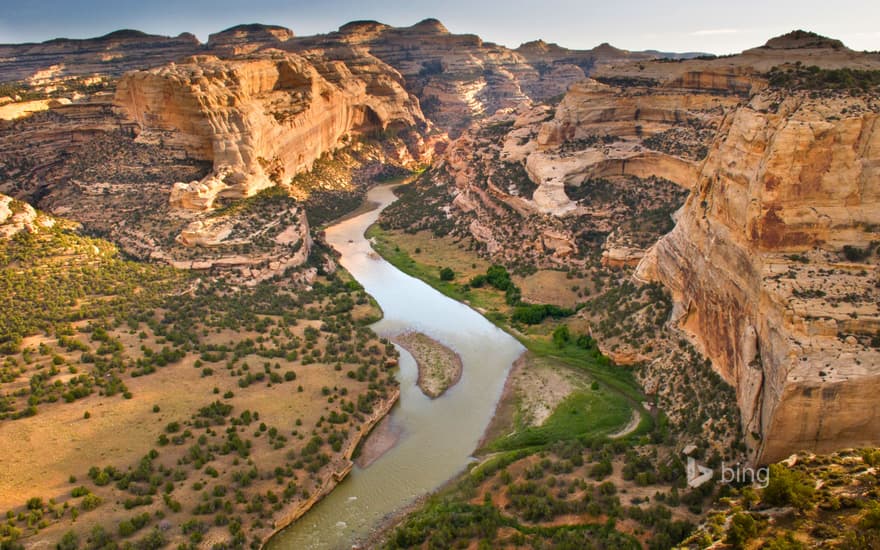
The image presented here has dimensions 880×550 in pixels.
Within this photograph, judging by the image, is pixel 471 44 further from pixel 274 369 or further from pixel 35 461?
pixel 35 461

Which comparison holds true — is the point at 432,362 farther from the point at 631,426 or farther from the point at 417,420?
the point at 631,426

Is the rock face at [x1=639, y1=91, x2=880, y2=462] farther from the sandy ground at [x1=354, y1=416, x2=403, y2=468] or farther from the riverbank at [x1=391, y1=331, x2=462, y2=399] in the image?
the sandy ground at [x1=354, y1=416, x2=403, y2=468]

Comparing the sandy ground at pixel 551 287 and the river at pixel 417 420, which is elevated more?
the sandy ground at pixel 551 287

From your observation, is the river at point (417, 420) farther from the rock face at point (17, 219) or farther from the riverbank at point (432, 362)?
the rock face at point (17, 219)

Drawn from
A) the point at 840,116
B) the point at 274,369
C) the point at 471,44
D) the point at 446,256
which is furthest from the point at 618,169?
the point at 471,44

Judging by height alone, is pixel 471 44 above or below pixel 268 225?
above

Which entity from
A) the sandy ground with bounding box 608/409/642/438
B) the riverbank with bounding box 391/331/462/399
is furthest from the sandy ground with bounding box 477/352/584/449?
the sandy ground with bounding box 608/409/642/438

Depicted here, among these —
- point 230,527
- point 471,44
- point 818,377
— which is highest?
point 471,44

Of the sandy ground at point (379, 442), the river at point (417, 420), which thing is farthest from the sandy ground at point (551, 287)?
the sandy ground at point (379, 442)
